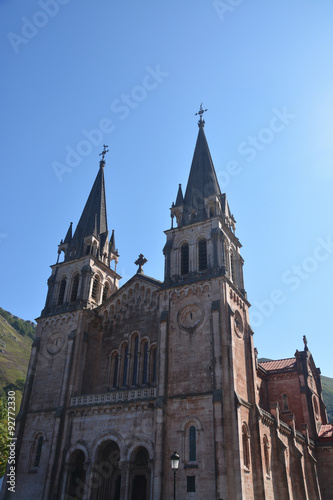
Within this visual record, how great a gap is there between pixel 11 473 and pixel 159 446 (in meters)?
13.6

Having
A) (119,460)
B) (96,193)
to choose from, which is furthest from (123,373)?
(96,193)

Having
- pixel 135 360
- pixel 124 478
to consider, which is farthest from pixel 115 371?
pixel 124 478

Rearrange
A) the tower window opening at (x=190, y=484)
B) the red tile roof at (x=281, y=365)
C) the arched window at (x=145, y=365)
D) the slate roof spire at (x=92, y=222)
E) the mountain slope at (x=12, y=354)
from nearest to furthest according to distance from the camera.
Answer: the tower window opening at (x=190, y=484)
the arched window at (x=145, y=365)
the slate roof spire at (x=92, y=222)
the red tile roof at (x=281, y=365)
the mountain slope at (x=12, y=354)

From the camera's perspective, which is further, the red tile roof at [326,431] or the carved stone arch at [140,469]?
the red tile roof at [326,431]

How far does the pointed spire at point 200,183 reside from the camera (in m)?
39.7

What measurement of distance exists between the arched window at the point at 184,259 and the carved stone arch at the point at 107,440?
1384cm

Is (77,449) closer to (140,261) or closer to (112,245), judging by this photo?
(140,261)

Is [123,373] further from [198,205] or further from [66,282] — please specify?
[198,205]

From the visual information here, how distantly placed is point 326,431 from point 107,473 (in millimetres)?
25489

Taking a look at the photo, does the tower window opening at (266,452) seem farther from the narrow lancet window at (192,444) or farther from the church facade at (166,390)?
the narrow lancet window at (192,444)

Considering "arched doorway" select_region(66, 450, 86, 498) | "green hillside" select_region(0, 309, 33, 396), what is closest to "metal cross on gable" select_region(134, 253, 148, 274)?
"arched doorway" select_region(66, 450, 86, 498)

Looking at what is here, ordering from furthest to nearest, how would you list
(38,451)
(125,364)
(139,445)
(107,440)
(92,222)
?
1. (92,222)
2. (125,364)
3. (38,451)
4. (107,440)
5. (139,445)

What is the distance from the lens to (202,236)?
37.1m

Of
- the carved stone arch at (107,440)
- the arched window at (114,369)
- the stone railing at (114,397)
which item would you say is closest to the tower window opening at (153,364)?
the stone railing at (114,397)
